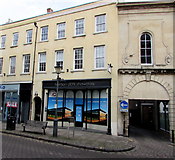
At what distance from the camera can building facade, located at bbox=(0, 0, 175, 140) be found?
450 inches

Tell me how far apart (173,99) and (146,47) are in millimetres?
4481

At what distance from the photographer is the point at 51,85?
556 inches

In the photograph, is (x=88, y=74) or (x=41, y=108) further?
(x=41, y=108)

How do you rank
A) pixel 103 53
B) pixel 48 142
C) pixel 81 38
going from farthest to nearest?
1. pixel 81 38
2. pixel 103 53
3. pixel 48 142

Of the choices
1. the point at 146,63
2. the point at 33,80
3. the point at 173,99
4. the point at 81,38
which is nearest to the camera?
the point at 173,99

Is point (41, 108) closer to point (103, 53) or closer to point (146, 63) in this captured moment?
point (103, 53)

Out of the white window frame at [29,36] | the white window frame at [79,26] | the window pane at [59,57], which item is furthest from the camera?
the white window frame at [29,36]

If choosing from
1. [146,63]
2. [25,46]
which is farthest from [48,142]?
[25,46]

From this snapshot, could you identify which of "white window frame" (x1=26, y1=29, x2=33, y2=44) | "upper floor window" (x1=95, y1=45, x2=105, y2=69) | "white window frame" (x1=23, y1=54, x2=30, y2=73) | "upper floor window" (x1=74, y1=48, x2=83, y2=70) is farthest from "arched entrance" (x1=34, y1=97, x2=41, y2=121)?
"upper floor window" (x1=95, y1=45, x2=105, y2=69)

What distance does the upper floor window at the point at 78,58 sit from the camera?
44.9 feet

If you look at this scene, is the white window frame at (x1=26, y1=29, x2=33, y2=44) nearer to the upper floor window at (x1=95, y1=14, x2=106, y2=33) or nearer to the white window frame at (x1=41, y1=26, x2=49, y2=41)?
the white window frame at (x1=41, y1=26, x2=49, y2=41)

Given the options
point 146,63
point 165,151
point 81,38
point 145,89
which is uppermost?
point 81,38

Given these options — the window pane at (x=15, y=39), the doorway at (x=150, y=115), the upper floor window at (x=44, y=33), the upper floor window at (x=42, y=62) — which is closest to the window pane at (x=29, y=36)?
the upper floor window at (x=44, y=33)

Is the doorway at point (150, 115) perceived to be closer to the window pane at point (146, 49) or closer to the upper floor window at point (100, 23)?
the window pane at point (146, 49)
